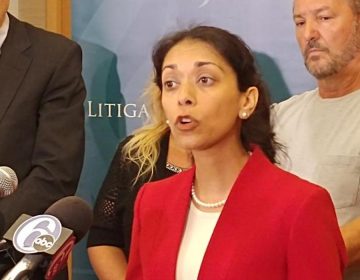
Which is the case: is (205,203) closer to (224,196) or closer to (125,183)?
(224,196)

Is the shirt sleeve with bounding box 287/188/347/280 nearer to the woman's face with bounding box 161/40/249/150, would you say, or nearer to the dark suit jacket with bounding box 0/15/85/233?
the woman's face with bounding box 161/40/249/150

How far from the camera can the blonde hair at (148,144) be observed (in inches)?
92.3

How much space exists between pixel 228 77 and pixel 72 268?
1361 mm

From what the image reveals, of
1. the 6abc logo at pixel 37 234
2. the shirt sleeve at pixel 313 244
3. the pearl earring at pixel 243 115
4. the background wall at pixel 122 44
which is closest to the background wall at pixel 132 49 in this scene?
the background wall at pixel 122 44

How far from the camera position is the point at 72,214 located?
4.16ft

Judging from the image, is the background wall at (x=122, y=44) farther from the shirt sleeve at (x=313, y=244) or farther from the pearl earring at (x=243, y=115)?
the shirt sleeve at (x=313, y=244)

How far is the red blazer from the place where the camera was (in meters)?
1.42

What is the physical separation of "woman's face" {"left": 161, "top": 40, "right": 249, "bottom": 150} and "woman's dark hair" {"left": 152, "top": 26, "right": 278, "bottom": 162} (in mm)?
19

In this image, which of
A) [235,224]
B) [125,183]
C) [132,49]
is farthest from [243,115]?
[132,49]

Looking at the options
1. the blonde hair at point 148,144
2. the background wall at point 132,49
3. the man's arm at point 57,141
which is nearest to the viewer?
the man's arm at point 57,141

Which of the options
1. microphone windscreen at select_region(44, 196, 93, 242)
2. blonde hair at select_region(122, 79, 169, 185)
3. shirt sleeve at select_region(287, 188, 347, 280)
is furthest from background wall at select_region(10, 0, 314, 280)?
microphone windscreen at select_region(44, 196, 93, 242)

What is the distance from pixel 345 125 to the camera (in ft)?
6.63

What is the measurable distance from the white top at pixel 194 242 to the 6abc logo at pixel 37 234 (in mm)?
382

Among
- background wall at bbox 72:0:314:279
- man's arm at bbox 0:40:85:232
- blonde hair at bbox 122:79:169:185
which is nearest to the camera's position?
man's arm at bbox 0:40:85:232
